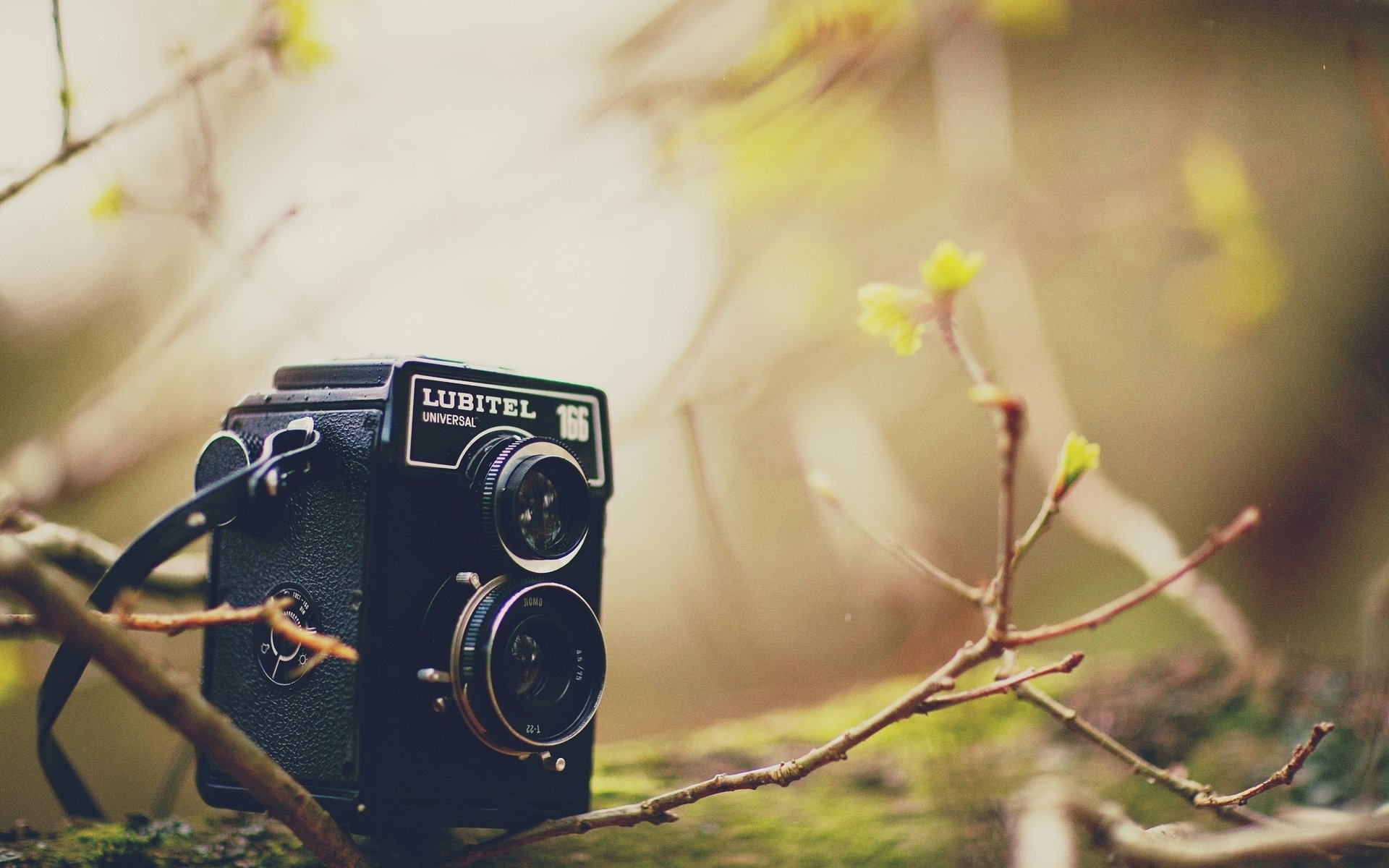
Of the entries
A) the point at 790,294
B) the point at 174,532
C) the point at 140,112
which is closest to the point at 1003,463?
the point at 174,532

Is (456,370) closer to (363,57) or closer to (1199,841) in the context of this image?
(1199,841)

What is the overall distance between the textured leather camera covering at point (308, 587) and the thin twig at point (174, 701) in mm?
70

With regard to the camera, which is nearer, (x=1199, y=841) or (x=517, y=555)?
(x=1199, y=841)

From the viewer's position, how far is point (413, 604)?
572 mm

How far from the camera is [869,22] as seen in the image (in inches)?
51.3

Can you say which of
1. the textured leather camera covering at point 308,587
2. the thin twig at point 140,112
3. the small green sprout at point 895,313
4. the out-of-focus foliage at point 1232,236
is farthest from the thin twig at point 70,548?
the out-of-focus foliage at point 1232,236

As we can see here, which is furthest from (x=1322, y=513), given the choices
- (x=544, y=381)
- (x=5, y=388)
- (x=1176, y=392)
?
(x=5, y=388)

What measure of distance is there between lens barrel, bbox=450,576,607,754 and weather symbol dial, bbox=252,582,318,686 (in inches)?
3.3

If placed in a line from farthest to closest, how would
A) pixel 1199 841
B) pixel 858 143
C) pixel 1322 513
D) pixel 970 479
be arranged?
pixel 970 479, pixel 858 143, pixel 1322 513, pixel 1199 841

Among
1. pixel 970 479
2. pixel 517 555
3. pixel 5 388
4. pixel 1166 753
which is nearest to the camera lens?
pixel 517 555

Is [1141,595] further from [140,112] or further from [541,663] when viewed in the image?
[140,112]

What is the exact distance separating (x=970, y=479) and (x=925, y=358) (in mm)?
264

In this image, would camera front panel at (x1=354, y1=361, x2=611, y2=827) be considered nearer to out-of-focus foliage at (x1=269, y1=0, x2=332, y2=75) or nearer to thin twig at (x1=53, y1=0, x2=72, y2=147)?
thin twig at (x1=53, y1=0, x2=72, y2=147)

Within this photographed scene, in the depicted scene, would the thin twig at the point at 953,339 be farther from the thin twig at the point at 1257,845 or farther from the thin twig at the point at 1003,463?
the thin twig at the point at 1257,845
